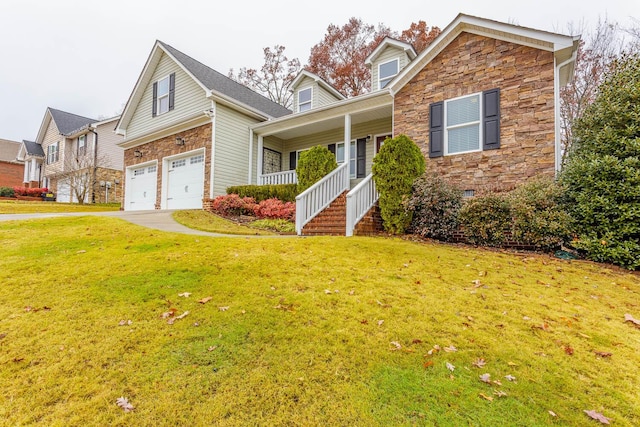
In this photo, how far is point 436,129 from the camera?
30.0ft

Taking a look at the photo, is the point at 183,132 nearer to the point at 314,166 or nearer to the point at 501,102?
the point at 314,166

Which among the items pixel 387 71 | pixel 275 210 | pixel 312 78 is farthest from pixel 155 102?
pixel 387 71

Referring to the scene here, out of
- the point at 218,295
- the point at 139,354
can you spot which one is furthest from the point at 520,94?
the point at 139,354

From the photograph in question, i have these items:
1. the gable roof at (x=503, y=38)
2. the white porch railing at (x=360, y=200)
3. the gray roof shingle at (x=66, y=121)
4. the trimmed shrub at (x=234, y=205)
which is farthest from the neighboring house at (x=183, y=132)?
the gray roof shingle at (x=66, y=121)

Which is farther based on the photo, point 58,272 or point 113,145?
point 113,145

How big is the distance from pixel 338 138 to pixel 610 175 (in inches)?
363

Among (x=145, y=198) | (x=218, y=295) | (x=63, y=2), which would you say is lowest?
(x=218, y=295)

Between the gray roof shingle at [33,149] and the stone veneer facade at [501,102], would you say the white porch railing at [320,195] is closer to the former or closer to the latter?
the stone veneer facade at [501,102]

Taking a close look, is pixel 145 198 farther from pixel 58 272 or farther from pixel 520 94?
pixel 520 94

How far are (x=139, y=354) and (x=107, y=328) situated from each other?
605mm

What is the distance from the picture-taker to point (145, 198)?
1522 cm

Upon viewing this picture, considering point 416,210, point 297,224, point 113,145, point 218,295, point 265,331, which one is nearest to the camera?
point 265,331

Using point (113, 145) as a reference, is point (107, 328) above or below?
below

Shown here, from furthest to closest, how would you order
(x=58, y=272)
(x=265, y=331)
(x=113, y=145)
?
(x=113, y=145) < (x=58, y=272) < (x=265, y=331)
